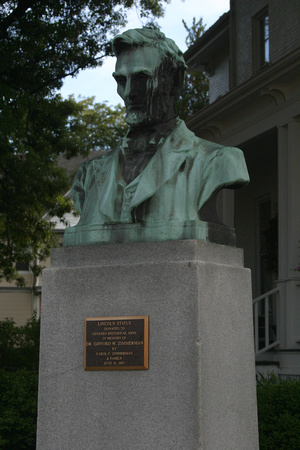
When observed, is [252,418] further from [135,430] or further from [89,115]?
[89,115]

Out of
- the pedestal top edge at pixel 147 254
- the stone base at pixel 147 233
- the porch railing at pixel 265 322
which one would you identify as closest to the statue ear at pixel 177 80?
the stone base at pixel 147 233

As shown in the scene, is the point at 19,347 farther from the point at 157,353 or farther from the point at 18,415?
the point at 157,353

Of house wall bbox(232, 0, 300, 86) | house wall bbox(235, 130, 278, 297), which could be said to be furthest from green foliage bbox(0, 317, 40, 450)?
house wall bbox(235, 130, 278, 297)

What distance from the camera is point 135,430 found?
223 inches

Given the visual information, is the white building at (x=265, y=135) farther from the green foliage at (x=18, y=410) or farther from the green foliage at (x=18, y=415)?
the green foliage at (x=18, y=415)

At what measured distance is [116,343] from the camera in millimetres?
5805

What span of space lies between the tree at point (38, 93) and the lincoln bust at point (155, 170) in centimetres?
873

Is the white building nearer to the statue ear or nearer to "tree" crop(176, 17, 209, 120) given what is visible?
the statue ear

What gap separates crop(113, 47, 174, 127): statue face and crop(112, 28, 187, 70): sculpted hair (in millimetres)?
38

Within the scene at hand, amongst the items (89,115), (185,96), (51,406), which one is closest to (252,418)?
(51,406)

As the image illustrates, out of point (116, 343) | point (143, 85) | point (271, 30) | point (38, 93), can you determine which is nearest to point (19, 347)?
point (38, 93)

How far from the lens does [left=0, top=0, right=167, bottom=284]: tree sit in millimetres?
16094

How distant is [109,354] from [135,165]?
151 centimetres

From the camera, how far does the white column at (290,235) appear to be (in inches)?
512
